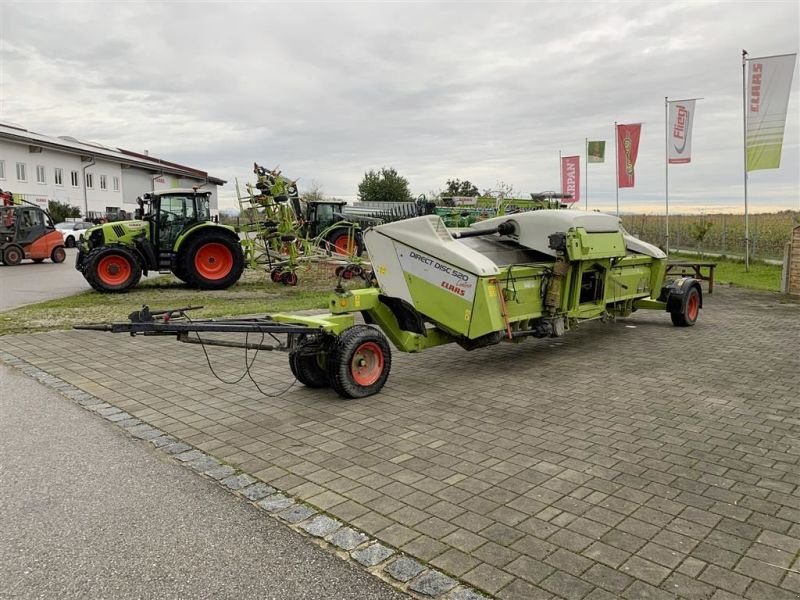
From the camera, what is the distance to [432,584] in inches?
121

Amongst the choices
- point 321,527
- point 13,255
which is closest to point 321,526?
point 321,527

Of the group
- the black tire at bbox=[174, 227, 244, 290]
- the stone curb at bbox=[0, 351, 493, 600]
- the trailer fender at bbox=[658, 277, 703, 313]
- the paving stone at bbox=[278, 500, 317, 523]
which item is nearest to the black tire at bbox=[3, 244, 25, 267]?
the black tire at bbox=[174, 227, 244, 290]

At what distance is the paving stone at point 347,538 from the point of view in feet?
11.3

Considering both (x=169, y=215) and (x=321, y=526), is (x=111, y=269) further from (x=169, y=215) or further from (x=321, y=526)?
(x=321, y=526)

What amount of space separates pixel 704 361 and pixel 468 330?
10.7ft

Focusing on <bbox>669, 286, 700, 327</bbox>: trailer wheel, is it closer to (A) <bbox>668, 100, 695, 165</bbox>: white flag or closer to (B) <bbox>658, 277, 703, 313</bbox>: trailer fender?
(B) <bbox>658, 277, 703, 313</bbox>: trailer fender

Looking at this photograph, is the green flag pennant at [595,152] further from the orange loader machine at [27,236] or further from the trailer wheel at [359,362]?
the trailer wheel at [359,362]

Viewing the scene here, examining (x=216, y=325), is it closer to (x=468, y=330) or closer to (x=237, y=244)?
(x=468, y=330)

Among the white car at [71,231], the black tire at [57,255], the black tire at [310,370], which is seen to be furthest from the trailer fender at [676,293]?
the white car at [71,231]

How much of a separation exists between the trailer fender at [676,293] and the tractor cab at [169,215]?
36.6ft

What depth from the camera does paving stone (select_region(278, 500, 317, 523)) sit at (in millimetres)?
3741

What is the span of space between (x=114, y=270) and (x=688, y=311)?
12313mm

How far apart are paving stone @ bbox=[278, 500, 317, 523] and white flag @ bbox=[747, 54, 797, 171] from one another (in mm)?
18796

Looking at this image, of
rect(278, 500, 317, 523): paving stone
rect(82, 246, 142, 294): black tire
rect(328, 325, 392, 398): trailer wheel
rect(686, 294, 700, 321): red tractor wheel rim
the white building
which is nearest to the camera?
rect(278, 500, 317, 523): paving stone
